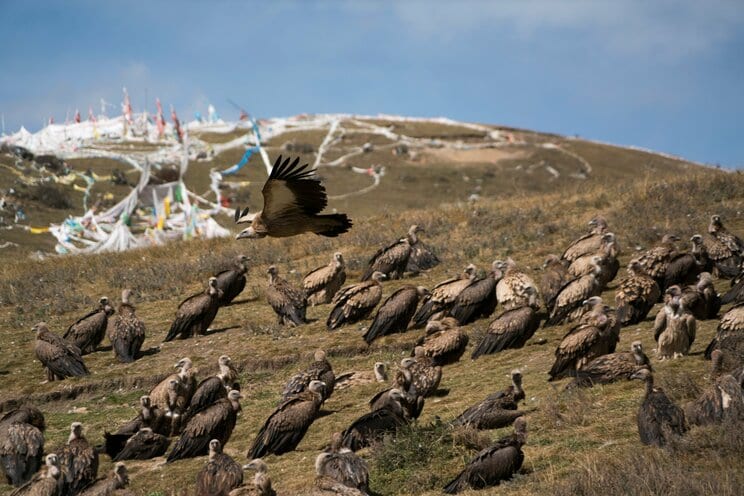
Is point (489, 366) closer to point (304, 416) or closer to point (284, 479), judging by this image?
point (304, 416)

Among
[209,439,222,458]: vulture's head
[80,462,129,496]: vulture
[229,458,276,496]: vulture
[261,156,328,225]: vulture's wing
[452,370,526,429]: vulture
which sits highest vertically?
[261,156,328,225]: vulture's wing

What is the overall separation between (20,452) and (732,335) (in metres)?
8.39

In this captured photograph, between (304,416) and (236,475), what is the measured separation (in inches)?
71.8

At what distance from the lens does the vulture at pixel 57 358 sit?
15.1m

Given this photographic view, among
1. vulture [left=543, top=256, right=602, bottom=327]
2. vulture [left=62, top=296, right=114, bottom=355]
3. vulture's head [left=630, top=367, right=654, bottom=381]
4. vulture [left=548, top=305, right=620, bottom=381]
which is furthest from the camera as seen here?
vulture [left=62, top=296, right=114, bottom=355]

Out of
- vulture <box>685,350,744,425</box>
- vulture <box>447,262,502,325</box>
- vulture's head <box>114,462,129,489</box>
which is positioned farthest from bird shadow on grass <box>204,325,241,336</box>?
vulture <box>685,350,744,425</box>

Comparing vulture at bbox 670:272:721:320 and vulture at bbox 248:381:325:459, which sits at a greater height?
vulture at bbox 670:272:721:320

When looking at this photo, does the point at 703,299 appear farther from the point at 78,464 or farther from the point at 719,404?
the point at 78,464

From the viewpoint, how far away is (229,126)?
102000mm

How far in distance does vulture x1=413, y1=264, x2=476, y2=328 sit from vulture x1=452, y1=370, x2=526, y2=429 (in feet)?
16.4

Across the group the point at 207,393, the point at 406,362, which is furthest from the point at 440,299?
the point at 207,393

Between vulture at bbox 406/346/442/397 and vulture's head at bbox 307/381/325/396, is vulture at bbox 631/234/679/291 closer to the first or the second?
vulture at bbox 406/346/442/397

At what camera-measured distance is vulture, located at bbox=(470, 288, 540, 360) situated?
1324 centimetres

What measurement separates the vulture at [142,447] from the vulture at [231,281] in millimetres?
7339
